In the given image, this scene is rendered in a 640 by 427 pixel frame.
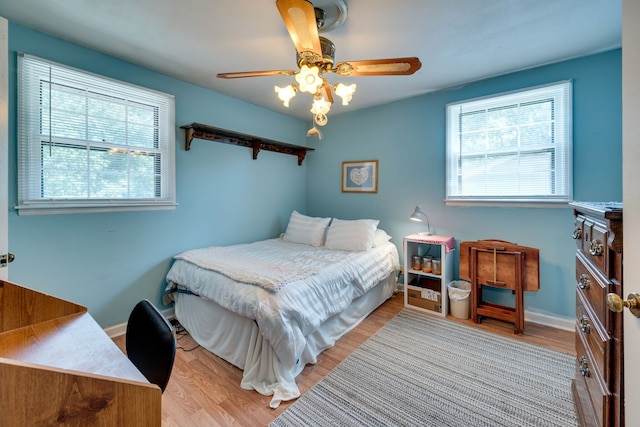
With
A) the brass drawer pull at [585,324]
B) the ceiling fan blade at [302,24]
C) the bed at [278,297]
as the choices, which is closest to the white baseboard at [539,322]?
the bed at [278,297]

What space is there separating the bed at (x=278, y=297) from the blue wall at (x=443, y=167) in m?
0.69

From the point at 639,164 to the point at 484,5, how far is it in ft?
5.17

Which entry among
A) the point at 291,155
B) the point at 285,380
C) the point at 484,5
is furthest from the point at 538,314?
the point at 291,155

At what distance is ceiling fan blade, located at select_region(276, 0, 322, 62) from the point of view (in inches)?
46.5

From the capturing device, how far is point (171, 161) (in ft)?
8.93

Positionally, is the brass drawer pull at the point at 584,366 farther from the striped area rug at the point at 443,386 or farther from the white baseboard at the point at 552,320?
the white baseboard at the point at 552,320

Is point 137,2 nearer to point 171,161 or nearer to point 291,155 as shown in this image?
point 171,161

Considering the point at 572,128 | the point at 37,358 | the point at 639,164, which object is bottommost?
the point at 37,358

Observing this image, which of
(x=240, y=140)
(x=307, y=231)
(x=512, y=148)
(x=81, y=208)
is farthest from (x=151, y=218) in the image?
(x=512, y=148)

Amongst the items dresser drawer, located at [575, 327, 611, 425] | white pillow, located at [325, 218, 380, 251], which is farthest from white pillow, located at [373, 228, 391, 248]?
dresser drawer, located at [575, 327, 611, 425]

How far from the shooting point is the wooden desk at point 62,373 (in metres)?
0.59

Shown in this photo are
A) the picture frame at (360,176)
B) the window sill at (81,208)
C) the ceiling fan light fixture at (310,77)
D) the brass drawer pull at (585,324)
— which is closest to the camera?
the brass drawer pull at (585,324)

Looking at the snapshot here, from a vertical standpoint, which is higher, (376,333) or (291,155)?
(291,155)

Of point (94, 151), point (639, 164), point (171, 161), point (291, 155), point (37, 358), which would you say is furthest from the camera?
point (291, 155)
